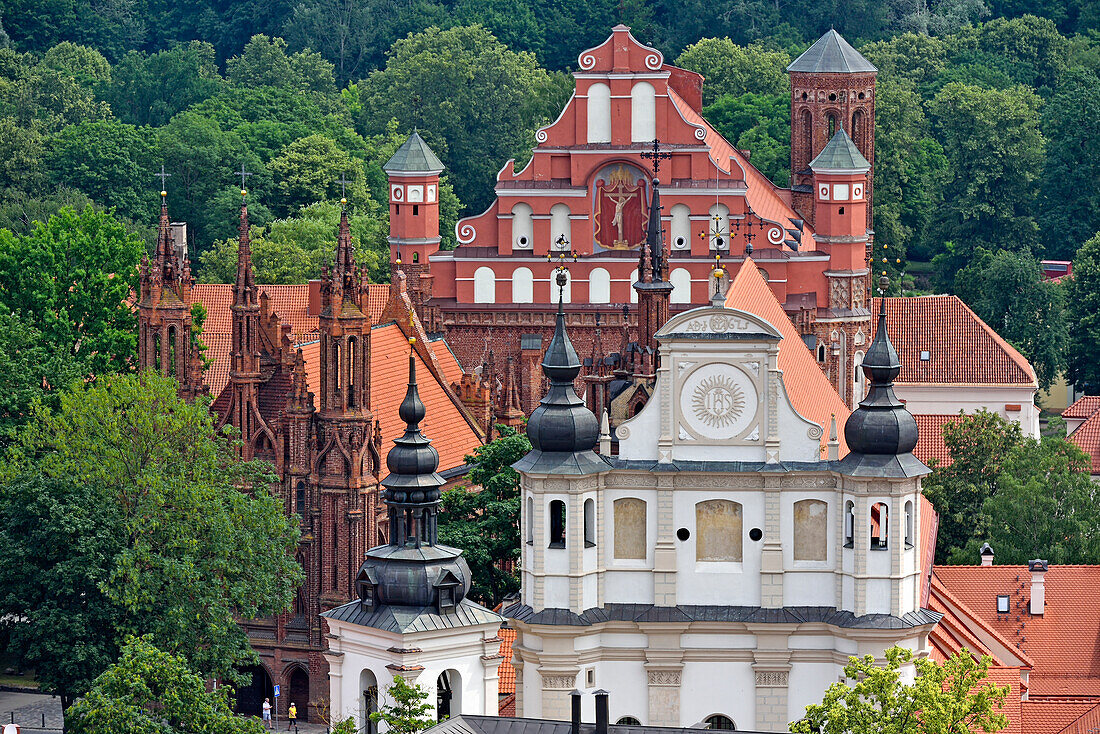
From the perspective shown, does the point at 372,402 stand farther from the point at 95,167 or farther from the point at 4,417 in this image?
the point at 95,167

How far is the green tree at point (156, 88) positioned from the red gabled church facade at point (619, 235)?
6520 centimetres

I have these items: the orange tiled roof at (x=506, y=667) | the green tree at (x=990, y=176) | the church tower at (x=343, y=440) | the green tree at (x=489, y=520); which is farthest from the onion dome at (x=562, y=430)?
the green tree at (x=990, y=176)

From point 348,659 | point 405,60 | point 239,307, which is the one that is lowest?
point 348,659

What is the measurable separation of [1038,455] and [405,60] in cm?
8520

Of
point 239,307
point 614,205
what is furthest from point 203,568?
point 614,205

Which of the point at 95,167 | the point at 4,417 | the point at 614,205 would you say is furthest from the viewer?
the point at 95,167

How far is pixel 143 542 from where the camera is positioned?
86.7 metres

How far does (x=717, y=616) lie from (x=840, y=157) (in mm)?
43964

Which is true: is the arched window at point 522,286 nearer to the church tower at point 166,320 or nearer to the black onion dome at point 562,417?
the church tower at point 166,320

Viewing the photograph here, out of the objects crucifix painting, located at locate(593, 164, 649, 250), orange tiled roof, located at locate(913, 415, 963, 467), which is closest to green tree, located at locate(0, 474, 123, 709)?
orange tiled roof, located at locate(913, 415, 963, 467)

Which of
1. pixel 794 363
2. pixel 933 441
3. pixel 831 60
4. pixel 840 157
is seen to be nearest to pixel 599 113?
pixel 840 157

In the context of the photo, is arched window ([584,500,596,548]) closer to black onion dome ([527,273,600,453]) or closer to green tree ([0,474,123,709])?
black onion dome ([527,273,600,453])

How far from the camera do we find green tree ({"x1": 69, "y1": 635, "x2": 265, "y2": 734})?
254 ft

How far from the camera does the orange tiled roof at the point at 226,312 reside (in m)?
119
